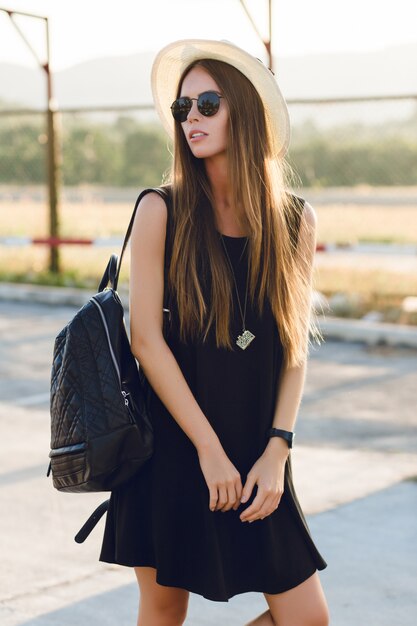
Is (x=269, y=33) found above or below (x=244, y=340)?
above

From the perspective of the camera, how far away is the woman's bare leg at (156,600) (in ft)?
8.56

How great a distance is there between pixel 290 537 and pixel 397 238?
16.0 meters

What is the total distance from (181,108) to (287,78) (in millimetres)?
136802

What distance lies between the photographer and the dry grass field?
11859 mm

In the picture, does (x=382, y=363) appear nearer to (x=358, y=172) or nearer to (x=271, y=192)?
(x=271, y=192)

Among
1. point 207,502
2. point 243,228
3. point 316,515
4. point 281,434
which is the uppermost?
point 243,228

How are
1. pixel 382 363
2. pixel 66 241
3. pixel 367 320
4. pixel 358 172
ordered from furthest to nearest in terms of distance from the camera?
pixel 358 172 < pixel 66 241 < pixel 367 320 < pixel 382 363

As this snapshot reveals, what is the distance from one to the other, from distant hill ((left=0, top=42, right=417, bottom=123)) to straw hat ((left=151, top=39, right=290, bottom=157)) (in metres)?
113

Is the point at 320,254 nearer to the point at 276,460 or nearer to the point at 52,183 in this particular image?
the point at 52,183

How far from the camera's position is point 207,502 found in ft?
8.44

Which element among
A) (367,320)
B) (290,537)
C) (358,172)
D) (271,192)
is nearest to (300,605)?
(290,537)

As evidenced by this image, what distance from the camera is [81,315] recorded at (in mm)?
2525

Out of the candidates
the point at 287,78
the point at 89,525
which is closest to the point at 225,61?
the point at 89,525

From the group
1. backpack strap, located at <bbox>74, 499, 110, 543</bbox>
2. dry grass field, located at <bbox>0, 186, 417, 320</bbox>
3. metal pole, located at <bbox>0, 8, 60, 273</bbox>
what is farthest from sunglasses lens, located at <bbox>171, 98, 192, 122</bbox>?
metal pole, located at <bbox>0, 8, 60, 273</bbox>
